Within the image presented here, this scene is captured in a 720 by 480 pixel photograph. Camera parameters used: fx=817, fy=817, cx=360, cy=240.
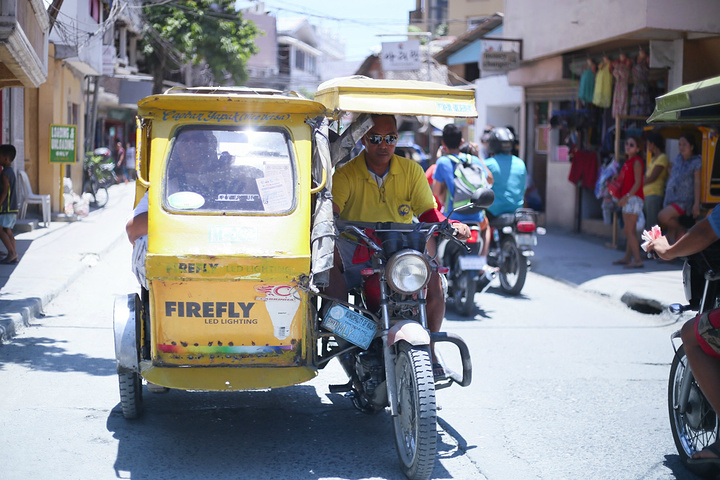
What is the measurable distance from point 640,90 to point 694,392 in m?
10.6

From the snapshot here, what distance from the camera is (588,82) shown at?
15.1 m

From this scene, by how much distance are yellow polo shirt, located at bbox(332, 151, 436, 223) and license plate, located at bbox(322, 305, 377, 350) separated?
2.65ft

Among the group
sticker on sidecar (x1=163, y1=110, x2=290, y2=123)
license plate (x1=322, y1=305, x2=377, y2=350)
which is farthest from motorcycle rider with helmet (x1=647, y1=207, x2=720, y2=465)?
sticker on sidecar (x1=163, y1=110, x2=290, y2=123)

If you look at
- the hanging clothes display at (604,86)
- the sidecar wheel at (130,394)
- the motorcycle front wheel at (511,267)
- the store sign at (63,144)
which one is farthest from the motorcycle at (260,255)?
the store sign at (63,144)

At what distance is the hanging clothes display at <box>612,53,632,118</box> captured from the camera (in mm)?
14008

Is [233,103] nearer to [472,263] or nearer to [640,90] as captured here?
[472,263]

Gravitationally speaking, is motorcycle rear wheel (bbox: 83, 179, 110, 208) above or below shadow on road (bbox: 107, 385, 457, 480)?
above

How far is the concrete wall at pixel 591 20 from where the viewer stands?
12.0 meters

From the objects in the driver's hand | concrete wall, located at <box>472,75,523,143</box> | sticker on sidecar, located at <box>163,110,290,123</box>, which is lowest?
the driver's hand

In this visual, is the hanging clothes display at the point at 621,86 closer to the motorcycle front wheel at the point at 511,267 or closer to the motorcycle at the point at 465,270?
the motorcycle front wheel at the point at 511,267

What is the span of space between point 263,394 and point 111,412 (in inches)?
41.6

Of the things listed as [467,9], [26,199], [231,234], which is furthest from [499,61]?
[467,9]

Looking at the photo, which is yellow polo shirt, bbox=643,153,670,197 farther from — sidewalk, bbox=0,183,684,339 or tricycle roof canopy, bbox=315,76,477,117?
tricycle roof canopy, bbox=315,76,477,117

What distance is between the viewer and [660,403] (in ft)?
19.2
